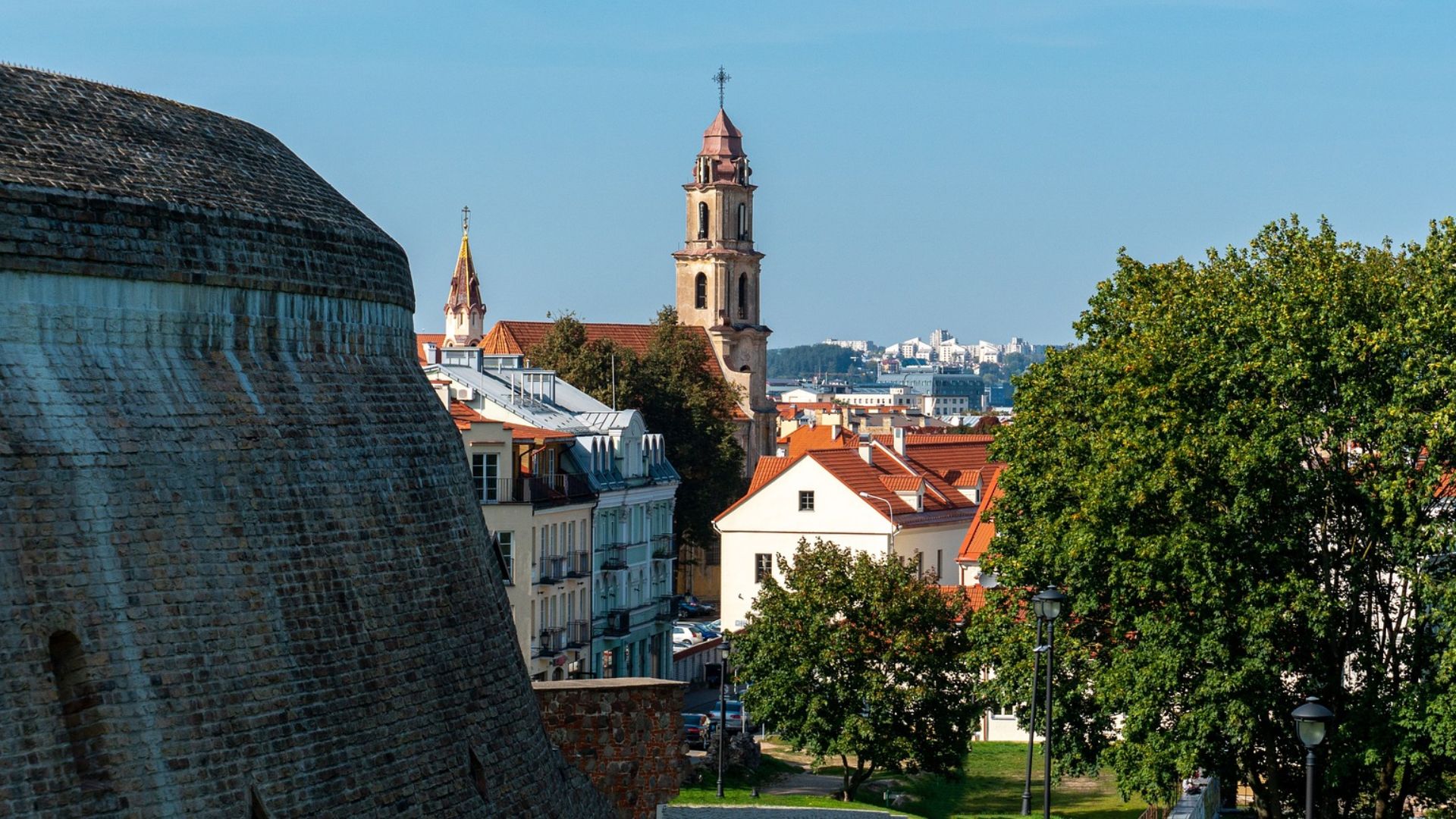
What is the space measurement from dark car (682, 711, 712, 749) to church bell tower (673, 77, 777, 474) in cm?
7419

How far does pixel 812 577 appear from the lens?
45.5 m

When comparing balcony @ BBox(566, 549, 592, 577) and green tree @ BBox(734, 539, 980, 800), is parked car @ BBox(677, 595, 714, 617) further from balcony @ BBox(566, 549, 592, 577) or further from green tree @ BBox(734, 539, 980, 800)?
green tree @ BBox(734, 539, 980, 800)

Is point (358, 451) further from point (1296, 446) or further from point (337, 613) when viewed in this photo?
point (1296, 446)

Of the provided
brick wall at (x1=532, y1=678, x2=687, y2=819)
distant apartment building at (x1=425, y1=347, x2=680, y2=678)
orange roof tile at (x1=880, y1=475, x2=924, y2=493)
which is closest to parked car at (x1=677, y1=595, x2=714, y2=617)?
distant apartment building at (x1=425, y1=347, x2=680, y2=678)

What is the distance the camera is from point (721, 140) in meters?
134

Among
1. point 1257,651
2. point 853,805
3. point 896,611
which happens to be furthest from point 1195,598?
point 896,611

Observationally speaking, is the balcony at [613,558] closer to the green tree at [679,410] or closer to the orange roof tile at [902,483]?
the orange roof tile at [902,483]

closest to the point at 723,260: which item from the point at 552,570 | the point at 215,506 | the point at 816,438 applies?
the point at 816,438

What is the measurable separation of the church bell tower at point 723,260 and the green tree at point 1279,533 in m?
90.9

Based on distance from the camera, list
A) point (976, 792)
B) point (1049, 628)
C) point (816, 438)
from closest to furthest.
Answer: point (1049, 628), point (976, 792), point (816, 438)

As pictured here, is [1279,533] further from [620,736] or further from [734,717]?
[734,717]

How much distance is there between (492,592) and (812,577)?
83.7 ft

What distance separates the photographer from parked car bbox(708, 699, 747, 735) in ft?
172

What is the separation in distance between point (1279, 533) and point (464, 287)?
337ft
